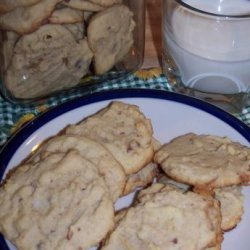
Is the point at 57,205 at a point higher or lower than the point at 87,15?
lower

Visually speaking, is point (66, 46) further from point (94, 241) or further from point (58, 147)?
point (94, 241)

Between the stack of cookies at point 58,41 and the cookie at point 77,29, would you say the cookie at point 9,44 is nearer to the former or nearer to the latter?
the stack of cookies at point 58,41

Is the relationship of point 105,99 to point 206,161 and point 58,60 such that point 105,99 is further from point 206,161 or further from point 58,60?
point 206,161

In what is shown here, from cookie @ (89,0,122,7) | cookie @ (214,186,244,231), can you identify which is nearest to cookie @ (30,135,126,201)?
cookie @ (214,186,244,231)

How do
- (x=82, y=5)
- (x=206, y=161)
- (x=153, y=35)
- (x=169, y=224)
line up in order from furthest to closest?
1. (x=153, y=35)
2. (x=82, y=5)
3. (x=206, y=161)
4. (x=169, y=224)

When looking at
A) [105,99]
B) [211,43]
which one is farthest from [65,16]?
[211,43]

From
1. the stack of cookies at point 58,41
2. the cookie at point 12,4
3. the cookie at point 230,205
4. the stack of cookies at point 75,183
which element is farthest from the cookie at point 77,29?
the cookie at point 230,205
